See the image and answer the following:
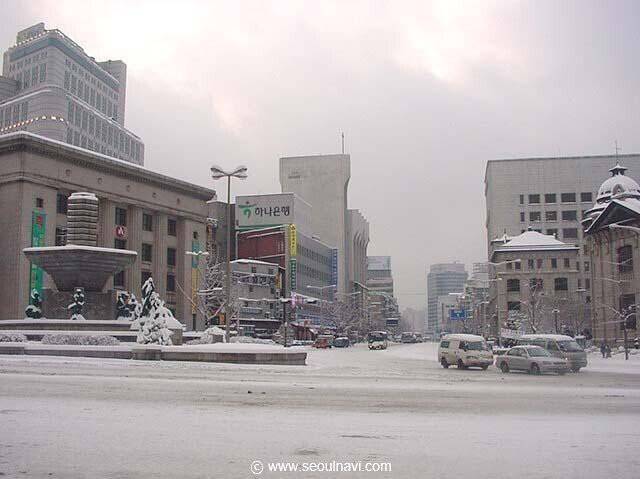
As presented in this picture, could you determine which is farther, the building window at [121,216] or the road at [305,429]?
the building window at [121,216]

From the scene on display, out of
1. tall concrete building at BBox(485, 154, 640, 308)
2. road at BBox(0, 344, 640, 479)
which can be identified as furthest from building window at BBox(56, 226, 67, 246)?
tall concrete building at BBox(485, 154, 640, 308)

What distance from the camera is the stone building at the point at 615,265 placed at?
228ft

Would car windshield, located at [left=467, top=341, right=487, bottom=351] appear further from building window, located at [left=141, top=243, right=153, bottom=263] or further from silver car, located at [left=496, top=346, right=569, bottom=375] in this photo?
building window, located at [left=141, top=243, right=153, bottom=263]

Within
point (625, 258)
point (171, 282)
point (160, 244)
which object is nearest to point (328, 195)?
point (171, 282)

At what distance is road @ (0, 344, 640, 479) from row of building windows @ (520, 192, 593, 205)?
448 ft

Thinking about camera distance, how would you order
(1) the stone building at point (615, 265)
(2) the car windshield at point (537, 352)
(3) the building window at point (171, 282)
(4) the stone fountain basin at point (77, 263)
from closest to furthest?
(2) the car windshield at point (537, 352)
(4) the stone fountain basin at point (77, 263)
(1) the stone building at point (615, 265)
(3) the building window at point (171, 282)

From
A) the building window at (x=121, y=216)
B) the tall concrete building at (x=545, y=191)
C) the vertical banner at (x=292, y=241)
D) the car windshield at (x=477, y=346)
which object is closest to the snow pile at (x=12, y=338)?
the car windshield at (x=477, y=346)

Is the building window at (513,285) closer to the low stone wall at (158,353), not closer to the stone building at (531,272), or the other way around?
the stone building at (531,272)

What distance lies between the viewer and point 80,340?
115 ft

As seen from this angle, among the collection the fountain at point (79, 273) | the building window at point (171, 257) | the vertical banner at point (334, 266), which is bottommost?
the fountain at point (79, 273)

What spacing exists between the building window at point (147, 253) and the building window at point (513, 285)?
58.2 meters

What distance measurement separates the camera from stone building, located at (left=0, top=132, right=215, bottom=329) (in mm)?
66188

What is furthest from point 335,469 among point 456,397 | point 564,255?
point 564,255

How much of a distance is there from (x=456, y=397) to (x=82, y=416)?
9.53m
